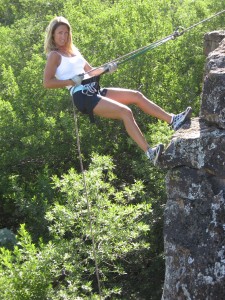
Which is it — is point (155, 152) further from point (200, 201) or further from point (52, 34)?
point (52, 34)

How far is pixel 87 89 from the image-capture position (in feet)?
24.2

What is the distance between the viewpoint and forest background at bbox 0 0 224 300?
9625 millimetres

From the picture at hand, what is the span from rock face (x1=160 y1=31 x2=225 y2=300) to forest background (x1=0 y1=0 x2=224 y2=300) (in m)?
2.53

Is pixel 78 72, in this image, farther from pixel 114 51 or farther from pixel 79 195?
pixel 114 51

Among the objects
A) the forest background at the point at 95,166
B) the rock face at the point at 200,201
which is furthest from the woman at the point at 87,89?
the forest background at the point at 95,166

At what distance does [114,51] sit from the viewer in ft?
46.8

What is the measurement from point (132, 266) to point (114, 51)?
16.3ft

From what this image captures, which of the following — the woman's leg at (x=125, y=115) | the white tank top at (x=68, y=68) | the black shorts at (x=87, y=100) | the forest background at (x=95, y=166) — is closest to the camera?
the woman's leg at (x=125, y=115)

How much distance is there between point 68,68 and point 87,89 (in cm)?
35

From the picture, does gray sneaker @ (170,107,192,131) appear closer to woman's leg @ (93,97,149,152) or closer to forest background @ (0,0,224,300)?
woman's leg @ (93,97,149,152)

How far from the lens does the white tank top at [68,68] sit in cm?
746

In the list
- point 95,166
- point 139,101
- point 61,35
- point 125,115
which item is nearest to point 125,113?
point 125,115

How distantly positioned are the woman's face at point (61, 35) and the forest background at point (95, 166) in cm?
287

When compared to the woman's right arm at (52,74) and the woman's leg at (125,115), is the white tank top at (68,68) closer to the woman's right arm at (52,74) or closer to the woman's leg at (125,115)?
the woman's right arm at (52,74)
